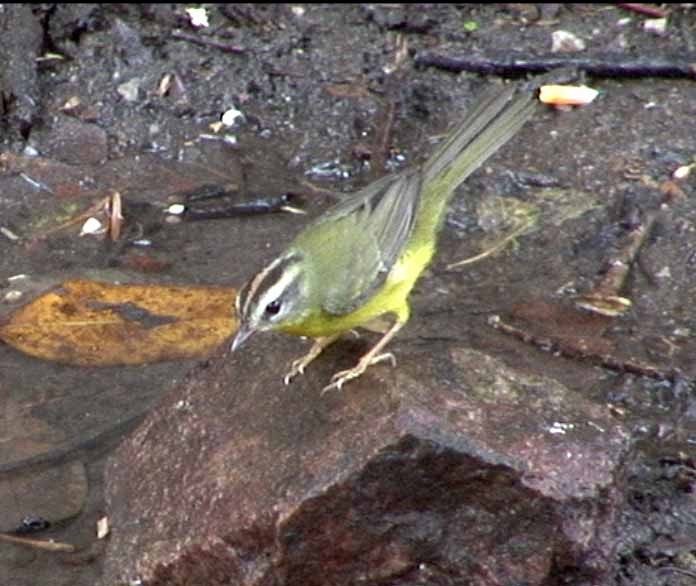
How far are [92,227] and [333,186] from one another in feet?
3.70

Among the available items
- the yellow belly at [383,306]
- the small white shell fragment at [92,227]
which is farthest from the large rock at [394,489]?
the small white shell fragment at [92,227]

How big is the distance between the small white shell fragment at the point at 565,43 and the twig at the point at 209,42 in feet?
5.15

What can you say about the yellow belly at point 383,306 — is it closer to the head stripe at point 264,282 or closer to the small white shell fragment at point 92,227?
the head stripe at point 264,282

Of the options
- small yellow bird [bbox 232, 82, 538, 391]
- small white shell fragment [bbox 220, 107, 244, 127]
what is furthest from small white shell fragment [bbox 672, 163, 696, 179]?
small white shell fragment [bbox 220, 107, 244, 127]

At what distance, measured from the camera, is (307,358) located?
235 inches

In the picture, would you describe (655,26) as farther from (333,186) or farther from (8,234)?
(8,234)

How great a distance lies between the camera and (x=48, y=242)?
25.6 feet

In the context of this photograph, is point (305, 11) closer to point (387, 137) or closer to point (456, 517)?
point (387, 137)

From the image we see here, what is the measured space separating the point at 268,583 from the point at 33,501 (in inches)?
47.4

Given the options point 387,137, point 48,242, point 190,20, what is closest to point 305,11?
point 190,20

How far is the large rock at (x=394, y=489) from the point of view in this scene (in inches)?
209

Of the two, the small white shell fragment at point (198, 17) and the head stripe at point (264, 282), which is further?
the small white shell fragment at point (198, 17)

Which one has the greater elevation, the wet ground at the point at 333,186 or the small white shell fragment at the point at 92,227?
the wet ground at the point at 333,186

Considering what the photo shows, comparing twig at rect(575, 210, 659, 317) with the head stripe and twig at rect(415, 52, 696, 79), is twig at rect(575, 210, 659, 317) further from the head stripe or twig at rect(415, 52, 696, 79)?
the head stripe
